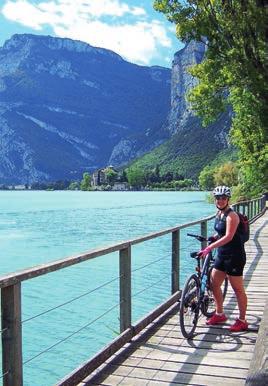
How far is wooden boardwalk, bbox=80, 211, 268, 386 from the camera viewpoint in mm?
5117

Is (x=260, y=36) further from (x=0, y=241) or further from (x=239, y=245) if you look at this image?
(x=0, y=241)

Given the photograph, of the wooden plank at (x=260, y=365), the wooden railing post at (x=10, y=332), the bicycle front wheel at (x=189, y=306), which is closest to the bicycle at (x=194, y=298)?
the bicycle front wheel at (x=189, y=306)

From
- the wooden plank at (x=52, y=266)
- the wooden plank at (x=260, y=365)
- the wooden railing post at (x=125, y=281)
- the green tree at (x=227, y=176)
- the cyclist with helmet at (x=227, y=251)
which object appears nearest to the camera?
the wooden plank at (x=260, y=365)

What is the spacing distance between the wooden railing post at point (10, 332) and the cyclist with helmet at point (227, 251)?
3.22 metres

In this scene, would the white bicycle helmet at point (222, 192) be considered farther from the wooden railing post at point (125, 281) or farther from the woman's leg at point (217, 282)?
the wooden railing post at point (125, 281)

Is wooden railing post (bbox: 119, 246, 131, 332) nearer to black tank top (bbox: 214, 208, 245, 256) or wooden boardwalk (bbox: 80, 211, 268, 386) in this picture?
wooden boardwalk (bbox: 80, 211, 268, 386)

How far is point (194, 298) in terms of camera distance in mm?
6844

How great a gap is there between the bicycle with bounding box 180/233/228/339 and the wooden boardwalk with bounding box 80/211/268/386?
6.8 inches

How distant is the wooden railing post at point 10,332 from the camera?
12.6 ft

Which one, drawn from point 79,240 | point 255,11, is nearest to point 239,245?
point 255,11

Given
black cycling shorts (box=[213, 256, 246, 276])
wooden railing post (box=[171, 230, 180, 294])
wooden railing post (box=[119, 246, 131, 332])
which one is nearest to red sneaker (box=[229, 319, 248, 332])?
black cycling shorts (box=[213, 256, 246, 276])

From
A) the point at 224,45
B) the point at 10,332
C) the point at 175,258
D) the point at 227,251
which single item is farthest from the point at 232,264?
the point at 224,45

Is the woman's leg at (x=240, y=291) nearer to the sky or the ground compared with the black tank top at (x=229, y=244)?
nearer to the ground

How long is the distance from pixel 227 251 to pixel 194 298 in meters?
0.73
